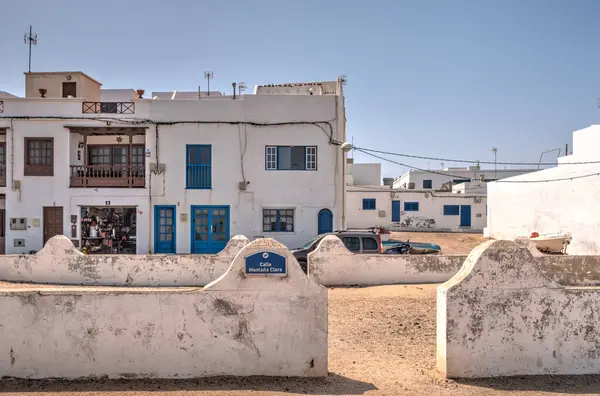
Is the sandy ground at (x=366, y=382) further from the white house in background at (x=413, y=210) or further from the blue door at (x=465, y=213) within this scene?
the blue door at (x=465, y=213)

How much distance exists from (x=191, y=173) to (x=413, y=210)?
21.2m

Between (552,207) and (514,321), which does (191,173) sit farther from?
(552,207)

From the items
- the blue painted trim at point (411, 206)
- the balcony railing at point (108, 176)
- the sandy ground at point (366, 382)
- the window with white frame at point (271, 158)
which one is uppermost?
the window with white frame at point (271, 158)

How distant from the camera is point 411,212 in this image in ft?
125

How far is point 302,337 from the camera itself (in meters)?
6.30

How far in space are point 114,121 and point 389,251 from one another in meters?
13.0

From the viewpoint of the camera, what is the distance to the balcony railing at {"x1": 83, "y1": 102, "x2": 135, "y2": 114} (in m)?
21.9

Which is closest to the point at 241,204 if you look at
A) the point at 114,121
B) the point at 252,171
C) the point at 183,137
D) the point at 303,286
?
the point at 252,171

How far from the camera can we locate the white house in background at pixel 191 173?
2166cm

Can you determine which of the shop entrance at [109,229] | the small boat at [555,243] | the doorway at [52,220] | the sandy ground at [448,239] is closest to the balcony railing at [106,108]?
the shop entrance at [109,229]

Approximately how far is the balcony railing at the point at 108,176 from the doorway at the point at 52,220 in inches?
53.5

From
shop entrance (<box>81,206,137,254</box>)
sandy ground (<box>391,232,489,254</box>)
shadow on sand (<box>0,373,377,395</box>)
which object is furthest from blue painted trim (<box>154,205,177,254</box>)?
shadow on sand (<box>0,373,377,395</box>)

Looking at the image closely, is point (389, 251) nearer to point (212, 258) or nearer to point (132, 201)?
point (212, 258)

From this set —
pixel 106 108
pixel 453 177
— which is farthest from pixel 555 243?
pixel 453 177
